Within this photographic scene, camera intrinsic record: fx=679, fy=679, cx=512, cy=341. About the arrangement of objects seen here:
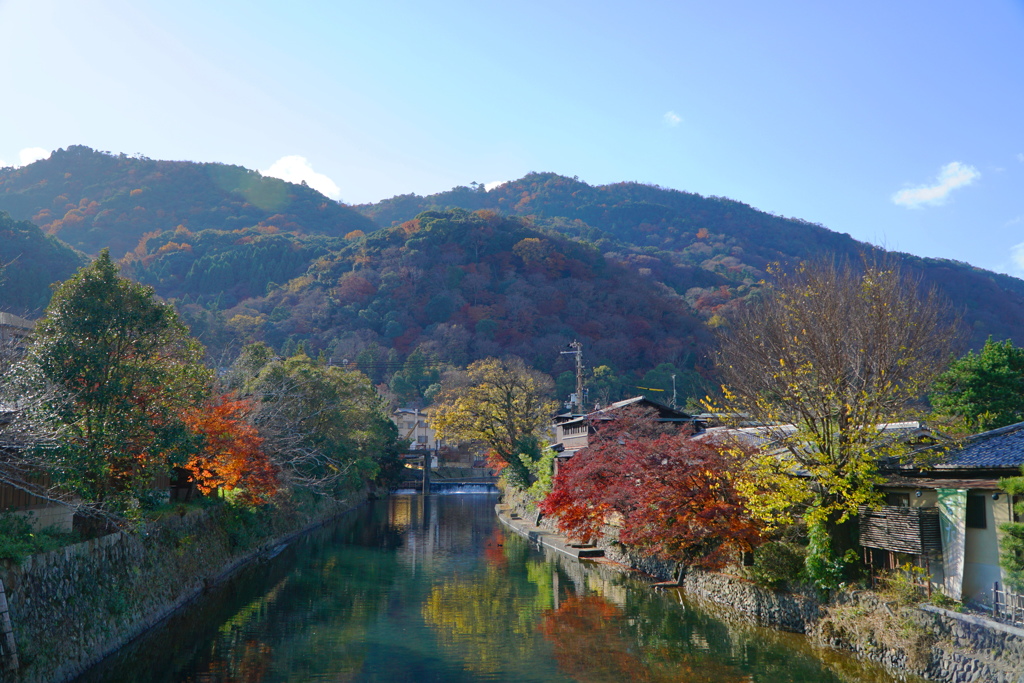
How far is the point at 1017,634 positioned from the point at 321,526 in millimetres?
38020

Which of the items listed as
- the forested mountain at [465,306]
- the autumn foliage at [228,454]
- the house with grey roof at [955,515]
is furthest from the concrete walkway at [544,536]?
the forested mountain at [465,306]

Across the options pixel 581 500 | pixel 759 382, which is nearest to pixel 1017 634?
pixel 759 382

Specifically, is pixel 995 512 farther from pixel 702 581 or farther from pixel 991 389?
pixel 991 389

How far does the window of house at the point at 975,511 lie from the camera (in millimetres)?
14617

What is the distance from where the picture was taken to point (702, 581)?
75.2 ft

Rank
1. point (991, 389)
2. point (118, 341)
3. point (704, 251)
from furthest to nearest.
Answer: point (704, 251), point (991, 389), point (118, 341)

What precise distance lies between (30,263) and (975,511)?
78.0 meters

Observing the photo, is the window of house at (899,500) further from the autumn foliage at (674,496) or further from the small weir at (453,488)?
the small weir at (453,488)

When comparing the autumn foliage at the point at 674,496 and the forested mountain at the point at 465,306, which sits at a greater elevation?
the forested mountain at the point at 465,306

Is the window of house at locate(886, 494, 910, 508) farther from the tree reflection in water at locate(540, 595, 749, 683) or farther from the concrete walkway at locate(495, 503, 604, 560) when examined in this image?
the concrete walkway at locate(495, 503, 604, 560)

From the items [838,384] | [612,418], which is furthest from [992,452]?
[612,418]

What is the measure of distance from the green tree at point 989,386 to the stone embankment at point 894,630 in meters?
16.7

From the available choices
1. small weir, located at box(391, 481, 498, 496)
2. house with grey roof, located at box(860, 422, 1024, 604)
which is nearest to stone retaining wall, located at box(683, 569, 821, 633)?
house with grey roof, located at box(860, 422, 1024, 604)

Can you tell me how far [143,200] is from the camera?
400 ft
